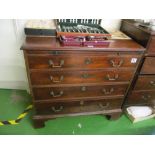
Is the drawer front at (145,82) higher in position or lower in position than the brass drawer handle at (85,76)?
lower

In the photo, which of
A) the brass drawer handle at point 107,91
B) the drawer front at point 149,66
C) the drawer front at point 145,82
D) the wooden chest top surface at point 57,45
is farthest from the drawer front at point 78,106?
the wooden chest top surface at point 57,45

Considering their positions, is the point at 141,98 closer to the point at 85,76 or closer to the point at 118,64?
the point at 118,64

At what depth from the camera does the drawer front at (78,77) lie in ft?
3.72

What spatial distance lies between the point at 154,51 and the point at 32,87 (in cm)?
109

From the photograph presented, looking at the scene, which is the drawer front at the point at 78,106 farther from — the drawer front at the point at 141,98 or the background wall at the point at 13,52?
the background wall at the point at 13,52

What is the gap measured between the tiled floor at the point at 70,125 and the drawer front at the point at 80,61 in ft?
2.51

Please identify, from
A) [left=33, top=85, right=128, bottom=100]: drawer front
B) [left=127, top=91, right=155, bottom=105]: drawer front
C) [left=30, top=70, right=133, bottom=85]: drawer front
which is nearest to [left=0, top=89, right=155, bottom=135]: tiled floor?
[left=127, top=91, right=155, bottom=105]: drawer front

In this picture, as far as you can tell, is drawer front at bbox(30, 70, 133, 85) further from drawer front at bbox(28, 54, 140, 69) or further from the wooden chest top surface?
the wooden chest top surface

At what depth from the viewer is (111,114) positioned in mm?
1594

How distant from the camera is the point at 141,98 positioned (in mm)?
1590

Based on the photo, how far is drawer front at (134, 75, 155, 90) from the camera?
138cm

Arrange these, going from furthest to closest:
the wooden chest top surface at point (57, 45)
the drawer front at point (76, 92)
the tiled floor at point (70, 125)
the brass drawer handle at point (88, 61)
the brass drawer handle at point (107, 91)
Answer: the tiled floor at point (70, 125), the brass drawer handle at point (107, 91), the drawer front at point (76, 92), the brass drawer handle at point (88, 61), the wooden chest top surface at point (57, 45)

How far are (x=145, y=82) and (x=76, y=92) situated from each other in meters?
0.72

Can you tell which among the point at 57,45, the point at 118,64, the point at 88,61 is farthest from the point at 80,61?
the point at 118,64
